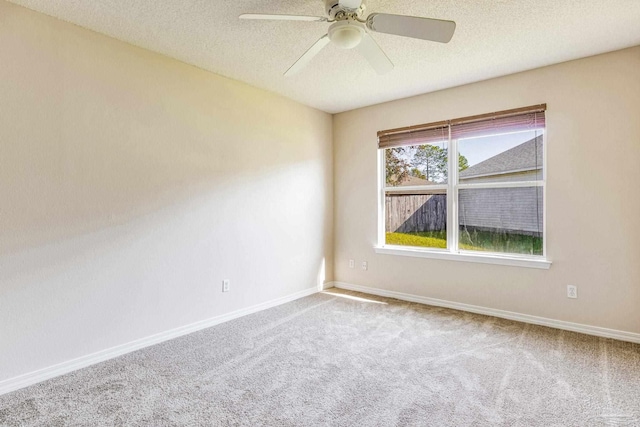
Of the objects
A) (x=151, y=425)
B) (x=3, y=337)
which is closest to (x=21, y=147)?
(x=3, y=337)

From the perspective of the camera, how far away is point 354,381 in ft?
7.31

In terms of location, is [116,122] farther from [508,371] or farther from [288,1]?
[508,371]

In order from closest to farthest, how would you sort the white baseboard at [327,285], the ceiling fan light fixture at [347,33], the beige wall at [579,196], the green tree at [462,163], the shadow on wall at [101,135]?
the ceiling fan light fixture at [347,33] < the shadow on wall at [101,135] < the beige wall at [579,196] < the green tree at [462,163] < the white baseboard at [327,285]

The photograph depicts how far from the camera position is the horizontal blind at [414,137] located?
12.6 ft

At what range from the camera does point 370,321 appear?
132 inches

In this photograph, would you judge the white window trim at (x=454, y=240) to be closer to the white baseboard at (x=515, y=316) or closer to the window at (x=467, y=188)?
the window at (x=467, y=188)

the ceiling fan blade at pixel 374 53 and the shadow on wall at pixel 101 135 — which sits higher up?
the ceiling fan blade at pixel 374 53

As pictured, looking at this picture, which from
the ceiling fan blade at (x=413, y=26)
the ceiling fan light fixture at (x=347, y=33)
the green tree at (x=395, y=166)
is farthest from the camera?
the green tree at (x=395, y=166)

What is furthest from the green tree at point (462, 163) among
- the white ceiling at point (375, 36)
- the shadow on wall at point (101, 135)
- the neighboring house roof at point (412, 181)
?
the shadow on wall at point (101, 135)

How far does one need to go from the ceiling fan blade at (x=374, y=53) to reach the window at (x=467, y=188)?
1.66 m

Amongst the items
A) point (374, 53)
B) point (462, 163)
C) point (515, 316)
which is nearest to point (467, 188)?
point (462, 163)

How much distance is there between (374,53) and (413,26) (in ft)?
1.32

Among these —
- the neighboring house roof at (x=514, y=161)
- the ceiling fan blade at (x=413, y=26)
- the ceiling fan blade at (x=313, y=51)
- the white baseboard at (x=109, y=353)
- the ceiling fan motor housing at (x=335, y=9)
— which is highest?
the ceiling fan motor housing at (x=335, y=9)

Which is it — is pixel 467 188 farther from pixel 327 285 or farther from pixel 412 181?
pixel 327 285
